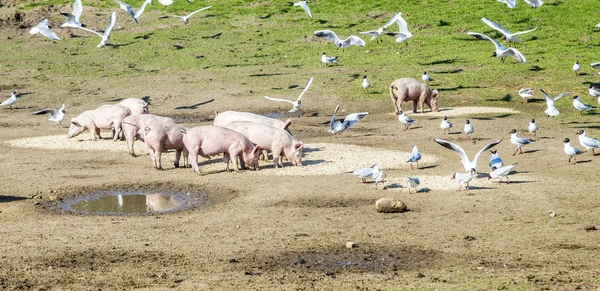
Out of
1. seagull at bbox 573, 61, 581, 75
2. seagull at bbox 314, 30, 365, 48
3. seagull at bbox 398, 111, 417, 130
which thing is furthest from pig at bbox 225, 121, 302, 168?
seagull at bbox 573, 61, 581, 75

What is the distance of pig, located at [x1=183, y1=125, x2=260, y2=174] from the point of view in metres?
19.9

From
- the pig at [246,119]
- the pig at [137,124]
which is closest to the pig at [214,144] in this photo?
the pig at [137,124]

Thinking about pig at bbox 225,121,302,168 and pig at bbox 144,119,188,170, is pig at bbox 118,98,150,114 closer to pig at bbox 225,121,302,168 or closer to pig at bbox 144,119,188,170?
pig at bbox 144,119,188,170

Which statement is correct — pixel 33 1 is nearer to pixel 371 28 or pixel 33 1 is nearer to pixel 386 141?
pixel 371 28

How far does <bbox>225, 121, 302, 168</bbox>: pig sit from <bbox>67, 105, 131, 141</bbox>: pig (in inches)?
193

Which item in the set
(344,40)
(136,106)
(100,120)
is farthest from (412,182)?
(344,40)

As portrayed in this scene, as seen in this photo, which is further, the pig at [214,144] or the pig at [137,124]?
the pig at [137,124]

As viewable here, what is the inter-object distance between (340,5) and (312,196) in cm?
2933

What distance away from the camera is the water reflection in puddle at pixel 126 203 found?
1697 centimetres

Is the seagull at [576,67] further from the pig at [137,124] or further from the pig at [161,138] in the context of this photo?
the pig at [161,138]

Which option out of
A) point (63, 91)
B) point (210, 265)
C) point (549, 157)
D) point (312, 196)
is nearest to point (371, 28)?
point (63, 91)

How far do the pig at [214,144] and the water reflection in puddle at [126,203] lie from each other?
1.84 m

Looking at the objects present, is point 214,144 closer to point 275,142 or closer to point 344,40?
point 275,142

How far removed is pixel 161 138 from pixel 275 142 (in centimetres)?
226
